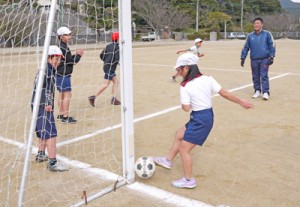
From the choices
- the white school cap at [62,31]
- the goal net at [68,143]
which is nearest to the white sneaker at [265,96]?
the goal net at [68,143]

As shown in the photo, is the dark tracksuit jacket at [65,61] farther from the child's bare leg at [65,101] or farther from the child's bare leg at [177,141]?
the child's bare leg at [177,141]

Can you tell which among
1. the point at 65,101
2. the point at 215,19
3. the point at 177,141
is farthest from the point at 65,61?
the point at 215,19

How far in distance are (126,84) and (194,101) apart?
723mm

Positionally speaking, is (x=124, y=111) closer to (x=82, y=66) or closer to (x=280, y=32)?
(x=82, y=66)

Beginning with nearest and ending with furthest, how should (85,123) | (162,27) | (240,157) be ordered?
(240,157) < (85,123) < (162,27)

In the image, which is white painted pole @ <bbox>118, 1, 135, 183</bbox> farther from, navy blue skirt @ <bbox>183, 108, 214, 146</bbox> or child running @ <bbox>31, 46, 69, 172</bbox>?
child running @ <bbox>31, 46, 69, 172</bbox>

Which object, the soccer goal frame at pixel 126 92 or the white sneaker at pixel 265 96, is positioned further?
the white sneaker at pixel 265 96

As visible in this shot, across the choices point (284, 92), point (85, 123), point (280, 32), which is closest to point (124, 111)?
point (85, 123)

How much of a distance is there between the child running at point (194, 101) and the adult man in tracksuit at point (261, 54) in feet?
15.1

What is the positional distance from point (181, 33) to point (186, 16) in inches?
192

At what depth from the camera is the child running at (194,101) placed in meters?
3.68

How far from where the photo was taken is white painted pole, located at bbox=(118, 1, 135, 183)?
361 cm

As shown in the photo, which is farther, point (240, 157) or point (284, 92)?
point (284, 92)

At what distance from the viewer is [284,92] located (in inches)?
355
